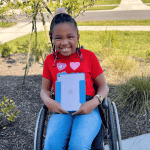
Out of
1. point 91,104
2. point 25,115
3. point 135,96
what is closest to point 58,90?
point 91,104

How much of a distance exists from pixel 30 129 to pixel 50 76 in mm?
1101

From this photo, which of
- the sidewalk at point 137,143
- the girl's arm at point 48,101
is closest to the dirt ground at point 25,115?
the sidewalk at point 137,143

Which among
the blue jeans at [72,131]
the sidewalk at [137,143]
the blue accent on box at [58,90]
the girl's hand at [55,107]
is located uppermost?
the blue accent on box at [58,90]

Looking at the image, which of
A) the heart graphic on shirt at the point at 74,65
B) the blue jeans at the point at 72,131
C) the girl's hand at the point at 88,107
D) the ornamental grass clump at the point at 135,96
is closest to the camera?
the blue jeans at the point at 72,131

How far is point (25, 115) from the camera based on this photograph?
2.82 metres

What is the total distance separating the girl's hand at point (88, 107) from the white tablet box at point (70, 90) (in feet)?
0.20

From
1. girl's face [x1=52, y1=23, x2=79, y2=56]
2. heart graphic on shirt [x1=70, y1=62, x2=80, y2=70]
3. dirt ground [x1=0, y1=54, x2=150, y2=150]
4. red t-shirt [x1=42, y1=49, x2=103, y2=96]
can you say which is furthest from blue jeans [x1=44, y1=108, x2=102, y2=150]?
dirt ground [x1=0, y1=54, x2=150, y2=150]

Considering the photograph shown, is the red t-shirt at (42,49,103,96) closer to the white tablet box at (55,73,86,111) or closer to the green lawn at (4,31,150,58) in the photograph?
the white tablet box at (55,73,86,111)

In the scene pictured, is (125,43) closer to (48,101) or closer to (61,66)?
(61,66)

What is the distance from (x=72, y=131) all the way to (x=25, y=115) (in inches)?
59.7

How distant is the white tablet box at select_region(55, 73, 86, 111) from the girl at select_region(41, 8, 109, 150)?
2.0 inches

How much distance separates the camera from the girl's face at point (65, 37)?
1614 millimetres

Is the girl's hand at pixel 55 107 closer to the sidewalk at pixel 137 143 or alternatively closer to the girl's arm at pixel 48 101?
the girl's arm at pixel 48 101

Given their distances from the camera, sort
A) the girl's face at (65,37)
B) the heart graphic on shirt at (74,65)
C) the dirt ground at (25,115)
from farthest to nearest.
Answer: the dirt ground at (25,115) → the heart graphic on shirt at (74,65) → the girl's face at (65,37)
